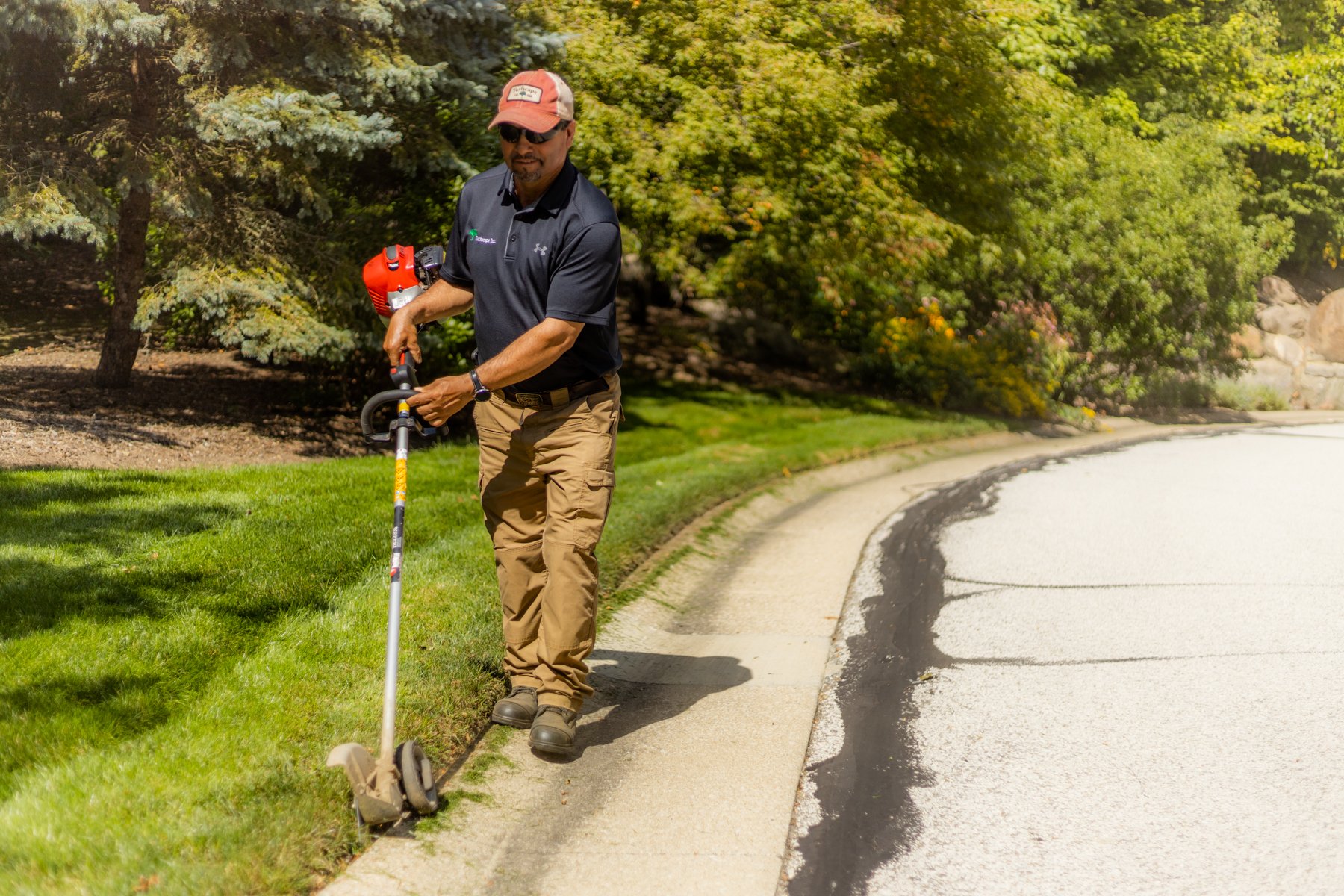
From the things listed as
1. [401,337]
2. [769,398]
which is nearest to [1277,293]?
[769,398]

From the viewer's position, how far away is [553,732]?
4391 mm

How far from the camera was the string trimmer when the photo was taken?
3627 millimetres

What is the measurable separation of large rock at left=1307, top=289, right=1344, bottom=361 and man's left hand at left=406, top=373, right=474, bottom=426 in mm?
27833

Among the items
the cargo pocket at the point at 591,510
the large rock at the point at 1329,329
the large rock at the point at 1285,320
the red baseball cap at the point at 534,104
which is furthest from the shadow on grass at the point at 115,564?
the large rock at the point at 1329,329

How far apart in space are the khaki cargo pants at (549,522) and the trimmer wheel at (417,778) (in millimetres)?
767

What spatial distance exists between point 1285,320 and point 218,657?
28.5 m

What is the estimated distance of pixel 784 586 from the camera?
7.57m

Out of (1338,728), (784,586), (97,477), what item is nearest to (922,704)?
(1338,728)

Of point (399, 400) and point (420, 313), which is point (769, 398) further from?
point (399, 400)

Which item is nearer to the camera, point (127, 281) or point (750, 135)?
point (127, 281)

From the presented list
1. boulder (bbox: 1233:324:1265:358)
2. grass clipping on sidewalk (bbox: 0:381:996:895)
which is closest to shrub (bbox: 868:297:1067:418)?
boulder (bbox: 1233:324:1265:358)

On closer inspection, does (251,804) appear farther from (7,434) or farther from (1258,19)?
(1258,19)

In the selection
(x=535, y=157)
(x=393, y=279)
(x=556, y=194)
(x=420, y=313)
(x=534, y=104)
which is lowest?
(x=420, y=313)

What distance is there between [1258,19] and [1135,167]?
1352 cm
